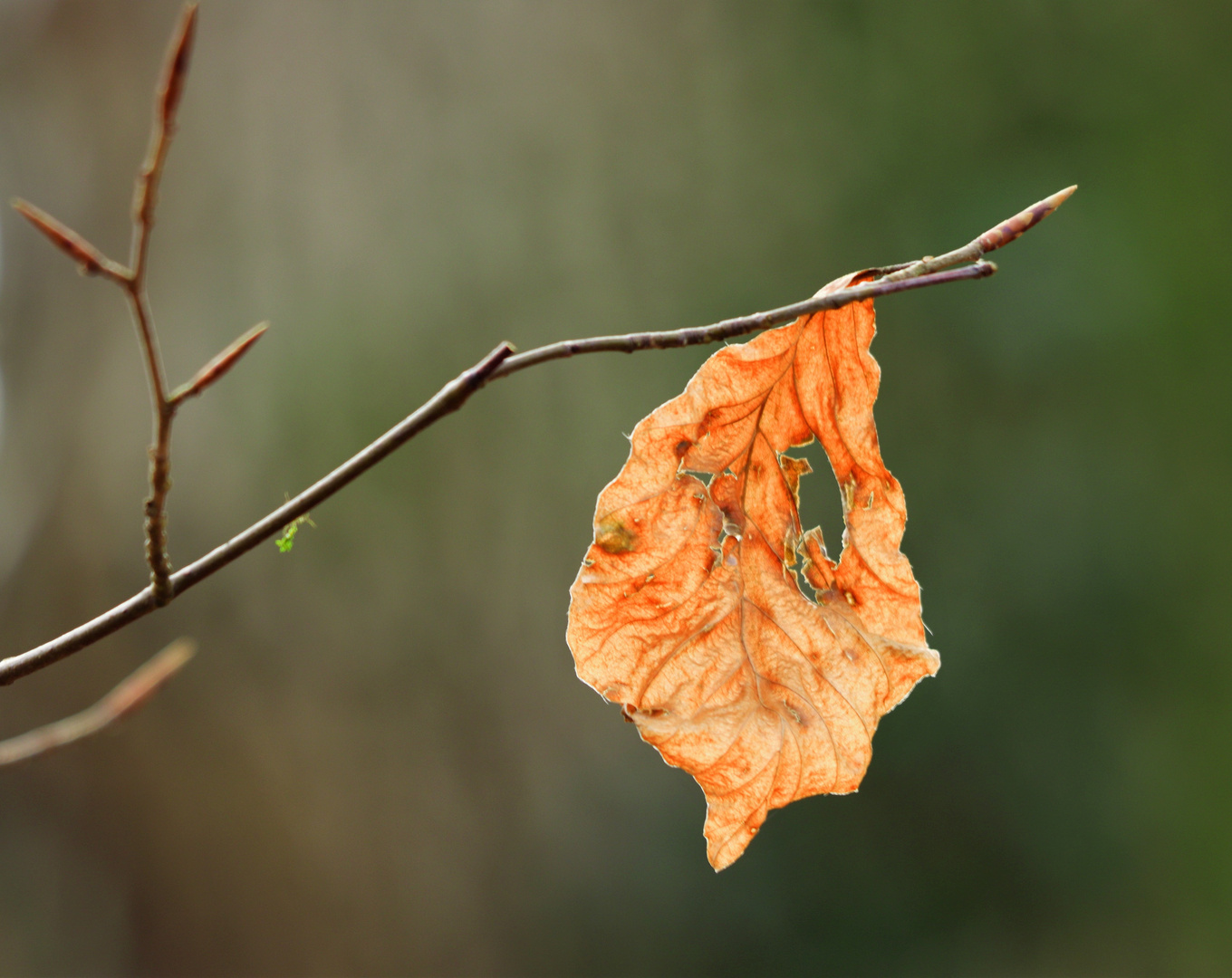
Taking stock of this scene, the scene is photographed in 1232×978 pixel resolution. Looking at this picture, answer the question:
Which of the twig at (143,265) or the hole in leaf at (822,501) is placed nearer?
the twig at (143,265)

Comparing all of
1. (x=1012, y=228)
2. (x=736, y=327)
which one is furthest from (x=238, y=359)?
(x=1012, y=228)

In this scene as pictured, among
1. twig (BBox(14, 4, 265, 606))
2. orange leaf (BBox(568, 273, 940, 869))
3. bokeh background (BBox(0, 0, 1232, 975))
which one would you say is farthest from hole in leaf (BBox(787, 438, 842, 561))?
twig (BBox(14, 4, 265, 606))

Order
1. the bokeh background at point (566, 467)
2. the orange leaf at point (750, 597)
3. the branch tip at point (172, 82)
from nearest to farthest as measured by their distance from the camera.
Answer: the branch tip at point (172, 82)
the orange leaf at point (750, 597)
the bokeh background at point (566, 467)

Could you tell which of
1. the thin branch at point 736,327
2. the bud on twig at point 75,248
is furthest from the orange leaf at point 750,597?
the bud on twig at point 75,248

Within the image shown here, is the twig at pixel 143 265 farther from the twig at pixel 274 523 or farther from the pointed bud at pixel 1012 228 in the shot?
the pointed bud at pixel 1012 228

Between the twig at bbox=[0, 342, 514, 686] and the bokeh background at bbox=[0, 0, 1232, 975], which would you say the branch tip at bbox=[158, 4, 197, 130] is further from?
the bokeh background at bbox=[0, 0, 1232, 975]
